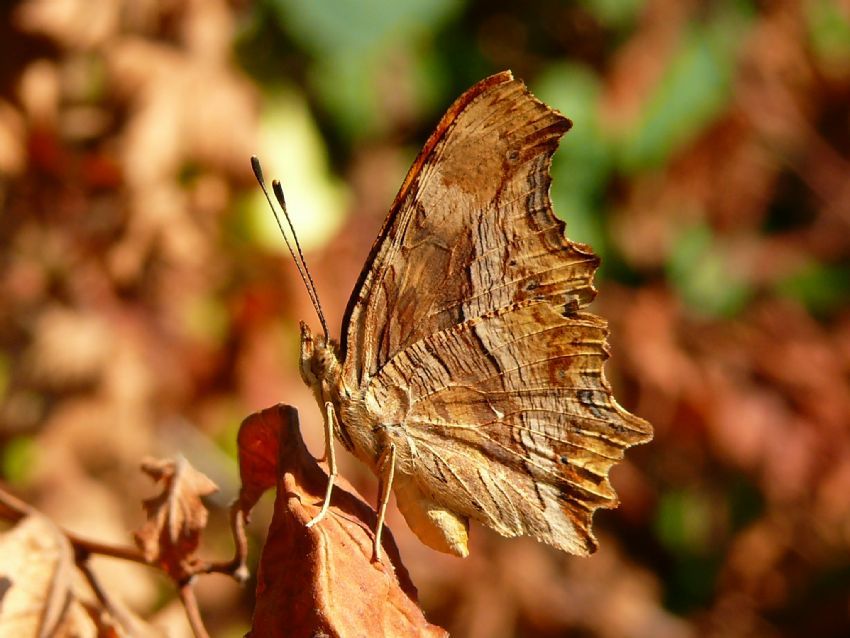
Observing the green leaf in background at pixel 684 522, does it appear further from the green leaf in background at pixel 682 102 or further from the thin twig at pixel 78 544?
the thin twig at pixel 78 544

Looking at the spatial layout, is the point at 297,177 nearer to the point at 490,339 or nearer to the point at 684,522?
the point at 490,339

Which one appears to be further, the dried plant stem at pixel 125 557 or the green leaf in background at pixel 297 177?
the green leaf in background at pixel 297 177

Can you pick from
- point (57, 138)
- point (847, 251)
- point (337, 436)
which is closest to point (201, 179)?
point (57, 138)

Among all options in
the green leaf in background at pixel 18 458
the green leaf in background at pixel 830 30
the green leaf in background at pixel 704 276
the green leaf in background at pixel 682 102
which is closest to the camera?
the green leaf in background at pixel 18 458

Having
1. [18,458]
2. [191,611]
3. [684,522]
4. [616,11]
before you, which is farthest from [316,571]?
[684,522]

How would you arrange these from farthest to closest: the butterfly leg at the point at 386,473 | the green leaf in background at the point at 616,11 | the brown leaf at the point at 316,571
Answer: the green leaf in background at the point at 616,11 → the butterfly leg at the point at 386,473 → the brown leaf at the point at 316,571

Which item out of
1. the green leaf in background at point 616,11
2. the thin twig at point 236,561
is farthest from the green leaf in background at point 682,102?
the thin twig at point 236,561
